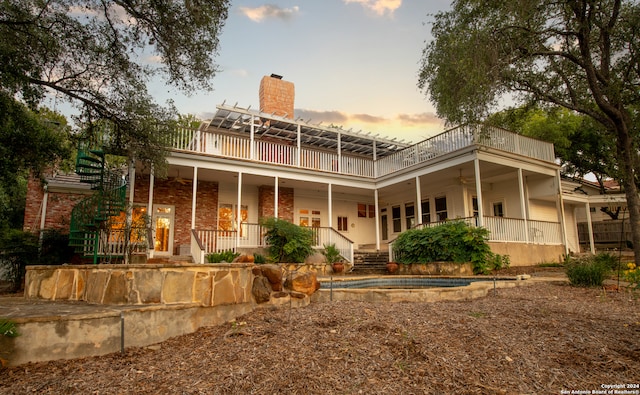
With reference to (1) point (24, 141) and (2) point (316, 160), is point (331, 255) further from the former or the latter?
(1) point (24, 141)

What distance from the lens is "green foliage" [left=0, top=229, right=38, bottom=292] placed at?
34.1 feet

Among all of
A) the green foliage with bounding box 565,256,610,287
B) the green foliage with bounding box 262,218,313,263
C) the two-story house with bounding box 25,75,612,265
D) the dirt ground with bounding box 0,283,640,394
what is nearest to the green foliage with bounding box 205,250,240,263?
the two-story house with bounding box 25,75,612,265

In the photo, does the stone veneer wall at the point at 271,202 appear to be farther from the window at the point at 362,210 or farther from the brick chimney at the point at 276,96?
the window at the point at 362,210

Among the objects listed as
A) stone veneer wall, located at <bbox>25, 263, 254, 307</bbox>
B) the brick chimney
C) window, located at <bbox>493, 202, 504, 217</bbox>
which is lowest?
stone veneer wall, located at <bbox>25, 263, 254, 307</bbox>

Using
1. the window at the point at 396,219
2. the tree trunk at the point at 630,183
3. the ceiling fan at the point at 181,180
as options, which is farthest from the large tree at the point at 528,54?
the ceiling fan at the point at 181,180

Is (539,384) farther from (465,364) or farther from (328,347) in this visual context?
(328,347)

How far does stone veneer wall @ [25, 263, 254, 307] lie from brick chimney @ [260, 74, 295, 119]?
13.5 m

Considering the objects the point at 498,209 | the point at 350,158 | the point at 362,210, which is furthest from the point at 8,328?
the point at 362,210

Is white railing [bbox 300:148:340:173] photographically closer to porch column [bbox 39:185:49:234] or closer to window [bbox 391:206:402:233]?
window [bbox 391:206:402:233]

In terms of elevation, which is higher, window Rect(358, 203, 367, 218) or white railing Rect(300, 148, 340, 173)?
white railing Rect(300, 148, 340, 173)

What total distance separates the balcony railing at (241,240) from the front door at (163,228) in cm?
172

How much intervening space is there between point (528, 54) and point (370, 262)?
877 centimetres

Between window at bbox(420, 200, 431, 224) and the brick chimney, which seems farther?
window at bbox(420, 200, 431, 224)

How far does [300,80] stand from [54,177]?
11146mm
